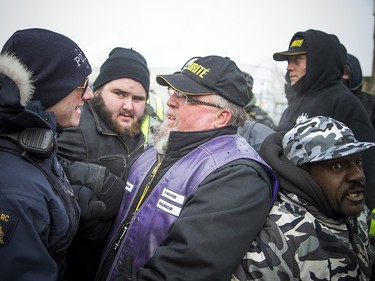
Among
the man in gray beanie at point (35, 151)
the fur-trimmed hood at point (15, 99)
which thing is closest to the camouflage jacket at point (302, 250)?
the man in gray beanie at point (35, 151)

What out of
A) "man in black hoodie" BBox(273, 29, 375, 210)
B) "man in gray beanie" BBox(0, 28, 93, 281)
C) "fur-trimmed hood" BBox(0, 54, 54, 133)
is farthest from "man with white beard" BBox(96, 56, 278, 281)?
"man in black hoodie" BBox(273, 29, 375, 210)

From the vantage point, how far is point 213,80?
1957 millimetres

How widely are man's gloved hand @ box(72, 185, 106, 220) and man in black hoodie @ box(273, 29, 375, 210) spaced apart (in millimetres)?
2202

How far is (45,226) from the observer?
4.16 ft

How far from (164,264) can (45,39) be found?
49.6 inches

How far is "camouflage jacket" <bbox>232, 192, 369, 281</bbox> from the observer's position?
1.44m

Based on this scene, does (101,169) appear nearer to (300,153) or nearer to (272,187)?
(272,187)

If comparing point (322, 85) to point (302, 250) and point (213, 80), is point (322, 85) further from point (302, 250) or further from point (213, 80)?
point (302, 250)

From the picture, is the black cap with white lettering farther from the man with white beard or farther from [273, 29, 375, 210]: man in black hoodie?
[273, 29, 375, 210]: man in black hoodie

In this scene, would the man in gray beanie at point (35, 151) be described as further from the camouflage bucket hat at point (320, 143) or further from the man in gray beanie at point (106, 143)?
the camouflage bucket hat at point (320, 143)

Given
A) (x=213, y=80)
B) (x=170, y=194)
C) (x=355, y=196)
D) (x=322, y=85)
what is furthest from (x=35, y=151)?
(x=322, y=85)

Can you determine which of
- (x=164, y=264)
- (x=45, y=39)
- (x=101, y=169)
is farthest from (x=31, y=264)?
(x=45, y=39)

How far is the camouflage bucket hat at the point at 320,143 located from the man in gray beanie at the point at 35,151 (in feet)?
4.13

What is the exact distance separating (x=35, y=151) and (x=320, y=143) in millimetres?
1449
